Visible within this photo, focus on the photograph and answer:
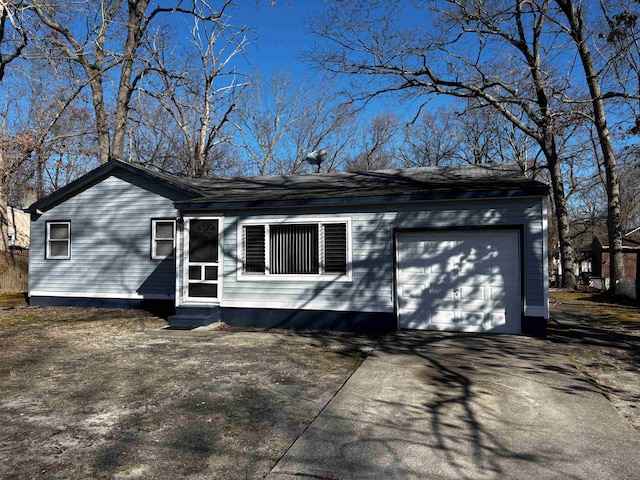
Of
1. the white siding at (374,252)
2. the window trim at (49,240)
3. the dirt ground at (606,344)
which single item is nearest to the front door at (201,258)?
the white siding at (374,252)

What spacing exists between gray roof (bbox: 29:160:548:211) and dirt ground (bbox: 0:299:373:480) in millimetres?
2889

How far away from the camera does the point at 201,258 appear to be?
408 inches

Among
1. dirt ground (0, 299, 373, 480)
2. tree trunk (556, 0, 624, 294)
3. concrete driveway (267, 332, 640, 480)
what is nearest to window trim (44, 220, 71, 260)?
dirt ground (0, 299, 373, 480)

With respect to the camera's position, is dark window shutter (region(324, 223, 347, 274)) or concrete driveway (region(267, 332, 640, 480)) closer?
concrete driveway (region(267, 332, 640, 480))

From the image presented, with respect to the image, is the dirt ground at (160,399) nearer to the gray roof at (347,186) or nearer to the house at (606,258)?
the gray roof at (347,186)

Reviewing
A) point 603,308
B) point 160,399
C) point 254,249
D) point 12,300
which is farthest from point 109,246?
point 603,308

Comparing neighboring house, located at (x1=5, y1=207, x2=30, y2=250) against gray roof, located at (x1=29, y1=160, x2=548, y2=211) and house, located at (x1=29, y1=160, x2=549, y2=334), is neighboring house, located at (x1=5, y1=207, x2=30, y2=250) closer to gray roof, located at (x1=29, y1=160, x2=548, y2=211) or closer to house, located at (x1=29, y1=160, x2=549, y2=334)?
gray roof, located at (x1=29, y1=160, x2=548, y2=211)

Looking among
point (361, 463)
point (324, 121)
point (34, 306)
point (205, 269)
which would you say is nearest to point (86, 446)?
point (361, 463)

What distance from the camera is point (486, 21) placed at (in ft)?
55.9

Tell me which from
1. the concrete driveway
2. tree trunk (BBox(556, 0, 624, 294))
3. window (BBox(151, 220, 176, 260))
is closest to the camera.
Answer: the concrete driveway

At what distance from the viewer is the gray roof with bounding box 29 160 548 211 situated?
28.8 ft

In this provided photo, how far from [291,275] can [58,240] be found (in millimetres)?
8303

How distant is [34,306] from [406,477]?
13606 millimetres

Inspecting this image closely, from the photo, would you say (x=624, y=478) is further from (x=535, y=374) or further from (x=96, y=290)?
(x=96, y=290)
